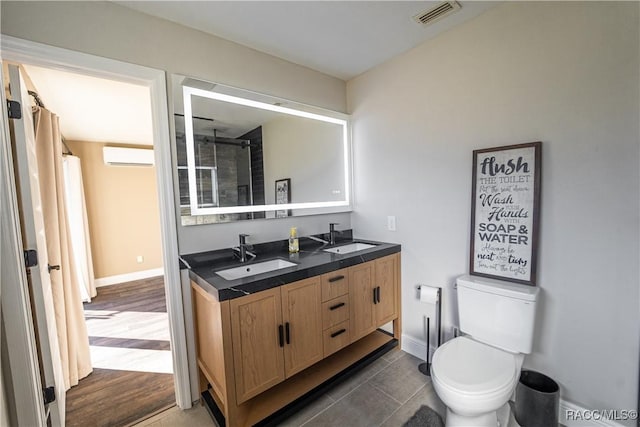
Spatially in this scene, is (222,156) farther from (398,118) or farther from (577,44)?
(577,44)

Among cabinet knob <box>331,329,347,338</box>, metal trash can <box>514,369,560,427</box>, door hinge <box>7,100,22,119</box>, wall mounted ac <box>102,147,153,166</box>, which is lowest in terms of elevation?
metal trash can <box>514,369,560,427</box>

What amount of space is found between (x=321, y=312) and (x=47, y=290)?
5.40 feet

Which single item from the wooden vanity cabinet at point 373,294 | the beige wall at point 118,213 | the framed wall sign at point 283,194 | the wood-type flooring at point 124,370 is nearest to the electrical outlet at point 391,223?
the wooden vanity cabinet at point 373,294

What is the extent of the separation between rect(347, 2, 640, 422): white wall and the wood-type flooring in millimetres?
2277

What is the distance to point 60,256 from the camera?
1.94 meters

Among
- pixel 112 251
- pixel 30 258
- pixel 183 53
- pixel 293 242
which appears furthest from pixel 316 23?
pixel 112 251

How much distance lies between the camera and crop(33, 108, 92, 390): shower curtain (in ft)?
6.13

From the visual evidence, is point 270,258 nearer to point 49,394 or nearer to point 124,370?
point 49,394

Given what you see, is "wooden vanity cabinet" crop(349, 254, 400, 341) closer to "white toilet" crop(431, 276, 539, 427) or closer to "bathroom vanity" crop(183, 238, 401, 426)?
"bathroom vanity" crop(183, 238, 401, 426)

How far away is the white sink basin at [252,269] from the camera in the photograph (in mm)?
1752

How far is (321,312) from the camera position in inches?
70.8

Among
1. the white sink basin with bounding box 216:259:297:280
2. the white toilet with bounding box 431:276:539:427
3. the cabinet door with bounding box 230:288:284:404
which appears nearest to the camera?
the white toilet with bounding box 431:276:539:427

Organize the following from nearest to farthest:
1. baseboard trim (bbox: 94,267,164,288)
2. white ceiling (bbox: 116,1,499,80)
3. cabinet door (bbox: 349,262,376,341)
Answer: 1. white ceiling (bbox: 116,1,499,80)
2. cabinet door (bbox: 349,262,376,341)
3. baseboard trim (bbox: 94,267,164,288)

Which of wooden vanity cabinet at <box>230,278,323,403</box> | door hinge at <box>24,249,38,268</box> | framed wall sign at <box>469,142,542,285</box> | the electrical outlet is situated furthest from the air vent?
door hinge at <box>24,249,38,268</box>
